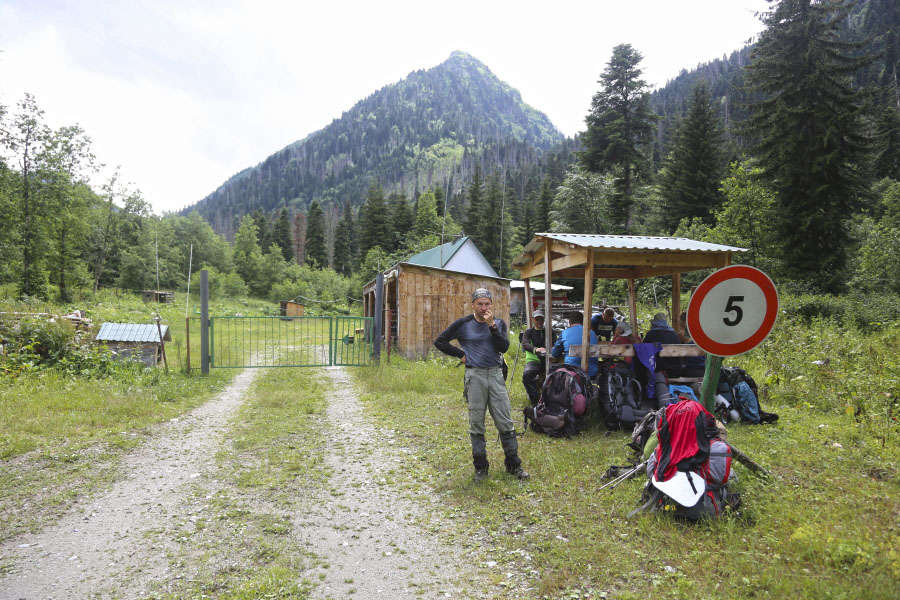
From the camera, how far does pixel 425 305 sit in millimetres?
15133

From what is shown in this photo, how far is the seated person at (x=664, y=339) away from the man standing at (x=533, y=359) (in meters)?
1.64

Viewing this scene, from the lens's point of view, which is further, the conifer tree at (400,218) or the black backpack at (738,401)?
the conifer tree at (400,218)

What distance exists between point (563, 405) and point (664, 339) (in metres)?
1.89

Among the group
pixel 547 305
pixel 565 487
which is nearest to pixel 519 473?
pixel 565 487

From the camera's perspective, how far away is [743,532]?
3289 mm

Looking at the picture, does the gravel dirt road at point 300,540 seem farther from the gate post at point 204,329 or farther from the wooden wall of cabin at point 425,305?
the wooden wall of cabin at point 425,305

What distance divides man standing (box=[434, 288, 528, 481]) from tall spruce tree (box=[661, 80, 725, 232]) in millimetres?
33405

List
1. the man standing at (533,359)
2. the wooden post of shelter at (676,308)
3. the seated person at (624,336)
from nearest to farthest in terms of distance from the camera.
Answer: the seated person at (624,336)
the man standing at (533,359)
the wooden post of shelter at (676,308)

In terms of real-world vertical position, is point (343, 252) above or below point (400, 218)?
below

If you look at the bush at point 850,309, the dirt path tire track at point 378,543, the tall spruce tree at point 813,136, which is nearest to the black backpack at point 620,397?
the dirt path tire track at point 378,543

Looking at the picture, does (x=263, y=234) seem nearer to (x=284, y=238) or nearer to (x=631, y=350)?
(x=284, y=238)

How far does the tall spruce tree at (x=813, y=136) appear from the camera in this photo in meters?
17.9

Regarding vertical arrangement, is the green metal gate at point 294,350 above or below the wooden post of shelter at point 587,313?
below

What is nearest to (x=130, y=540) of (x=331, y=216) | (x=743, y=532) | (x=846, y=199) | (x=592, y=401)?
(x=743, y=532)
